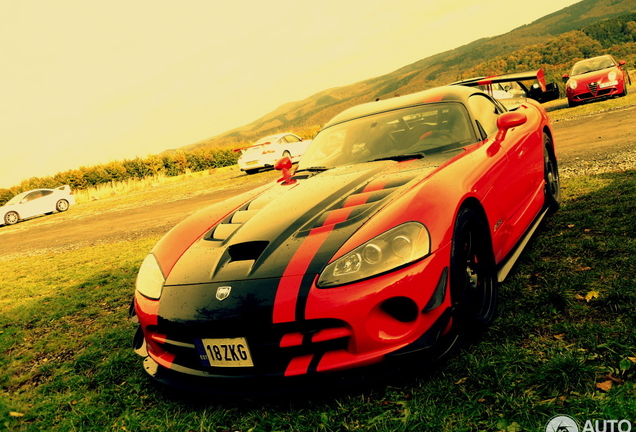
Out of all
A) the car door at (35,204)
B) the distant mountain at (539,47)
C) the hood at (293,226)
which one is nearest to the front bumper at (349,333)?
the hood at (293,226)

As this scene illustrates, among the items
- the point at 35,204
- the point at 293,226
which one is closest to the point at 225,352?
the point at 293,226

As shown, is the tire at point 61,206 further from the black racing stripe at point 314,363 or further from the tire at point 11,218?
the black racing stripe at point 314,363

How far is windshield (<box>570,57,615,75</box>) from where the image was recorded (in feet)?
57.4

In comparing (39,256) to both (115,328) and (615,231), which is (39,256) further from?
(615,231)

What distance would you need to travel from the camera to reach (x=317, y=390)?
2.18m

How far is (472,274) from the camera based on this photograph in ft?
9.29

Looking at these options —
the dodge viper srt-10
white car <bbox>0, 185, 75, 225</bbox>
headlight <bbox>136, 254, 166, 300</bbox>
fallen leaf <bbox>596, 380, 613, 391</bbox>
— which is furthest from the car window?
fallen leaf <bbox>596, 380, 613, 391</bbox>

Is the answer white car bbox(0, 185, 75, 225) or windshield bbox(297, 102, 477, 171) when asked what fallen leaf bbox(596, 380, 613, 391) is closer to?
windshield bbox(297, 102, 477, 171)

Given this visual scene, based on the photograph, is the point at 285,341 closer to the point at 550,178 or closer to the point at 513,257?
the point at 513,257

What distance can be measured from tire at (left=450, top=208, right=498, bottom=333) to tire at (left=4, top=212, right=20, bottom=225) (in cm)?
2489

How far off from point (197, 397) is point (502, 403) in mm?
1497

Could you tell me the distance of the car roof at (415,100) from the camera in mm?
3931

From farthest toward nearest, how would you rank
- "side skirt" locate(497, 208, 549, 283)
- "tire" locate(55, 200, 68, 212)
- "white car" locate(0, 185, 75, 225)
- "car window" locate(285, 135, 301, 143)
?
1. "tire" locate(55, 200, 68, 212)
2. "white car" locate(0, 185, 75, 225)
3. "car window" locate(285, 135, 301, 143)
4. "side skirt" locate(497, 208, 549, 283)

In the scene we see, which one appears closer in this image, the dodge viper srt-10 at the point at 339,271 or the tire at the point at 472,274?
the dodge viper srt-10 at the point at 339,271
